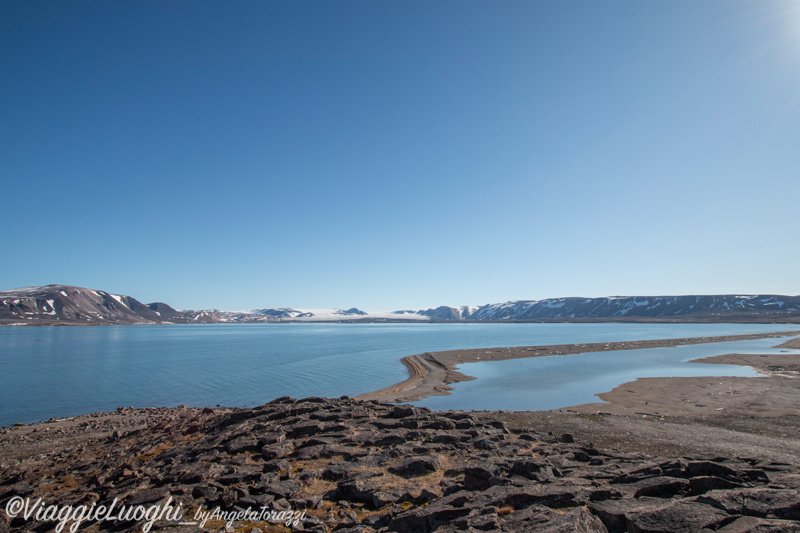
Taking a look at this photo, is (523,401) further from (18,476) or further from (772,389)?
(18,476)

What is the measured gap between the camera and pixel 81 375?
51312mm

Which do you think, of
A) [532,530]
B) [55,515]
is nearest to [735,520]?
[532,530]

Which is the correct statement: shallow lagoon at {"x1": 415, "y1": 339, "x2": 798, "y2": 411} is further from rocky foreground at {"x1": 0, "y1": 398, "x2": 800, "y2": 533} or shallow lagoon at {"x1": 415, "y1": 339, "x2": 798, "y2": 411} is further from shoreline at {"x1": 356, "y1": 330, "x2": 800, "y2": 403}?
rocky foreground at {"x1": 0, "y1": 398, "x2": 800, "y2": 533}

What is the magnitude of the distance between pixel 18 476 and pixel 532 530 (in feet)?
66.3

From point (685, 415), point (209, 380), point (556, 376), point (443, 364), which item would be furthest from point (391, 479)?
point (443, 364)

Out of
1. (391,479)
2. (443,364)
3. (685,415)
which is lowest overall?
(443,364)

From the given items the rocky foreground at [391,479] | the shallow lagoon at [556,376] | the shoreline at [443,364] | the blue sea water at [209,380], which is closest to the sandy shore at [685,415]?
the shoreline at [443,364]

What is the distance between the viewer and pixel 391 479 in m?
12.9

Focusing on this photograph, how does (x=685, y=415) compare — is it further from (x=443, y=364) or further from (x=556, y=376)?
(x=443, y=364)

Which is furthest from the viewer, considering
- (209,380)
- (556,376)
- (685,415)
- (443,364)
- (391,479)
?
(443,364)

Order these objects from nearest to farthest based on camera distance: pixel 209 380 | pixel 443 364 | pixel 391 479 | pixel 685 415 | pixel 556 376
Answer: pixel 391 479, pixel 685 415, pixel 556 376, pixel 209 380, pixel 443 364

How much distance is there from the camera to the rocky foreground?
27.5 ft

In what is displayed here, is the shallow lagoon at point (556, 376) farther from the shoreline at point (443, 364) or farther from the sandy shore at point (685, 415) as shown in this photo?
the sandy shore at point (685, 415)

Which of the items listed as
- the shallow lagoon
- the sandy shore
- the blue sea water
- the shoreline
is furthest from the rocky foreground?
the shoreline
